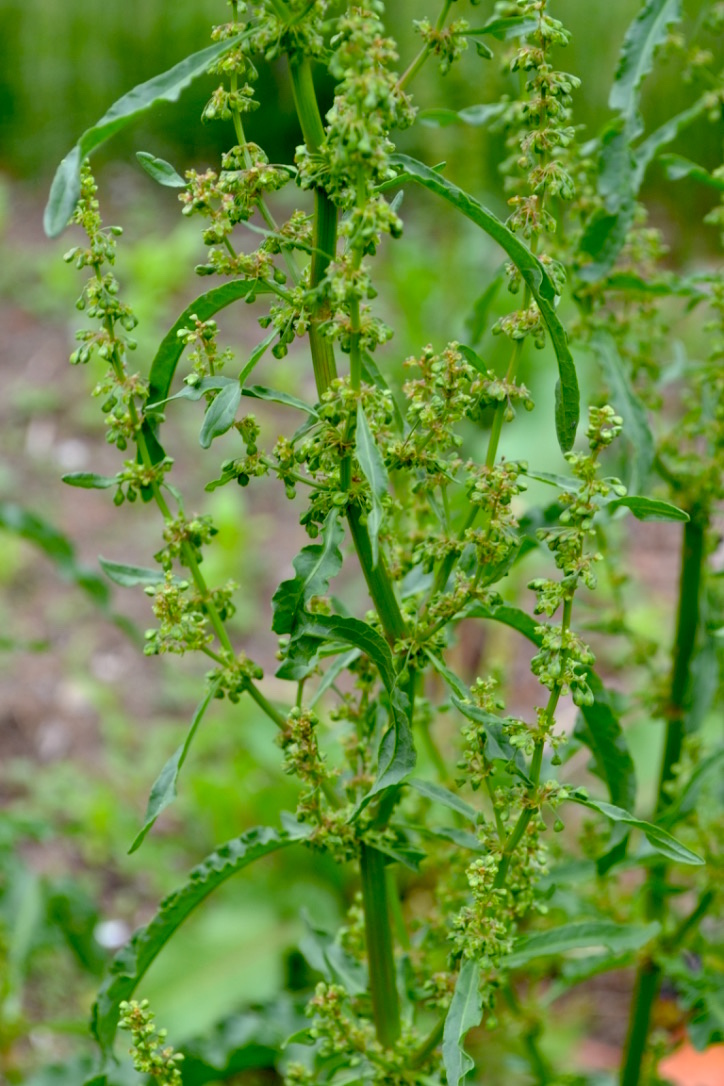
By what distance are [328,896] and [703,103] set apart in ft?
5.56

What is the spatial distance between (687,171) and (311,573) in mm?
671

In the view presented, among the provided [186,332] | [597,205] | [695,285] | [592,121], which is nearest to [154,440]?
[186,332]

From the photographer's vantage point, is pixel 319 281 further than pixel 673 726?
No

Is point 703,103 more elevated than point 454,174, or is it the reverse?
point 454,174

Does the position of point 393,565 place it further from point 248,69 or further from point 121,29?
point 121,29

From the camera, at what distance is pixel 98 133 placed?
806mm

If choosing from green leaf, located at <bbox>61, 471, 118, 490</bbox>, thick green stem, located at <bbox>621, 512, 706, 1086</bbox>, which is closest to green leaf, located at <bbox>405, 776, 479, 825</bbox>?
green leaf, located at <bbox>61, 471, 118, 490</bbox>

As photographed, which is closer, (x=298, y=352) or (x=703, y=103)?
(x=703, y=103)

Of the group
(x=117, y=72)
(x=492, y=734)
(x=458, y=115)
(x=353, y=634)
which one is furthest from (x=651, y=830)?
(x=117, y=72)

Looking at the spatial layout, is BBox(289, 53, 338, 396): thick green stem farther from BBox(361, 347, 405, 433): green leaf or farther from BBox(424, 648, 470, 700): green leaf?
BBox(424, 648, 470, 700): green leaf

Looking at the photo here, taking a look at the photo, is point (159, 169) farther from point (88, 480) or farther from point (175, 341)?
point (88, 480)

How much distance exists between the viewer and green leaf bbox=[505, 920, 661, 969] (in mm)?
1080

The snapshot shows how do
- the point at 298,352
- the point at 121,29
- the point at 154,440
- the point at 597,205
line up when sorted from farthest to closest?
the point at 121,29 < the point at 298,352 < the point at 597,205 < the point at 154,440

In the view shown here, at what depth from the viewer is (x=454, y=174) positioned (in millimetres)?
3760
